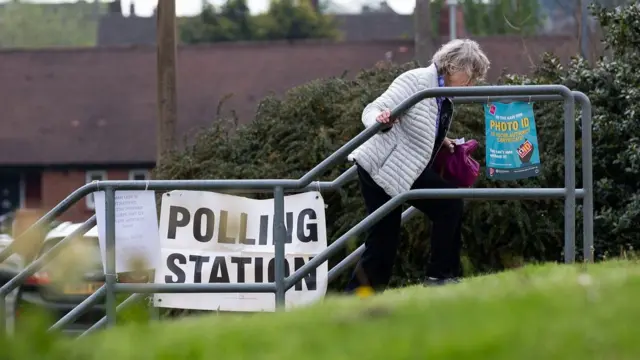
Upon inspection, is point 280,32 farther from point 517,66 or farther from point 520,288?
point 520,288

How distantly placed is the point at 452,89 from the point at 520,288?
2.67 m

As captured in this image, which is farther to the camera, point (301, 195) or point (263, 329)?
point (301, 195)

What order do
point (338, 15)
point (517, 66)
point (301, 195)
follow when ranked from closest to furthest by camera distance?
1. point (301, 195)
2. point (517, 66)
3. point (338, 15)

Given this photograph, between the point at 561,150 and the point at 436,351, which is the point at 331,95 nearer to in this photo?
the point at 561,150

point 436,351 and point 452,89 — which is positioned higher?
point 452,89

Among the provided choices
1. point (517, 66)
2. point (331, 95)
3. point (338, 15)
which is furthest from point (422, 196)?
point (338, 15)

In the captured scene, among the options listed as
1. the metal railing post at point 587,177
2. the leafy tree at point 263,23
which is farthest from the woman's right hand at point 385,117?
the leafy tree at point 263,23

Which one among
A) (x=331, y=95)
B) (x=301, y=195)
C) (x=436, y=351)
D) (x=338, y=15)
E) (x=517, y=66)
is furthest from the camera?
(x=338, y=15)

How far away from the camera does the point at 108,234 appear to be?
23.7 feet

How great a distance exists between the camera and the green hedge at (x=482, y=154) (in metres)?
9.70

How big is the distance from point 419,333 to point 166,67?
46.2 feet

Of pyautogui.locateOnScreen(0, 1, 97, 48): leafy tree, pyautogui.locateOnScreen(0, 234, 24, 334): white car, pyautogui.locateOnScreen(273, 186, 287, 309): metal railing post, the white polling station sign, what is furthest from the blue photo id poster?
pyautogui.locateOnScreen(0, 1, 97, 48): leafy tree

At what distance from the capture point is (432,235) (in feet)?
24.2

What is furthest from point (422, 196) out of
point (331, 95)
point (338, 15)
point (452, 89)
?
point (338, 15)
